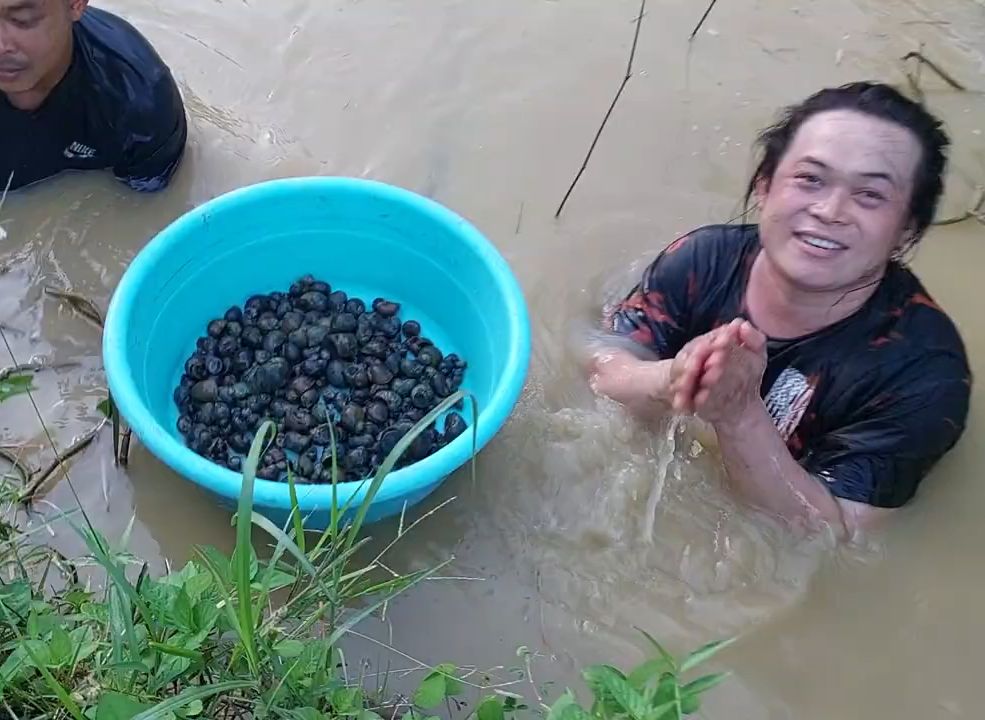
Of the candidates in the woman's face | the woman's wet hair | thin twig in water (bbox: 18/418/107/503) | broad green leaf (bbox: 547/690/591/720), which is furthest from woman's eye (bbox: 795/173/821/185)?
thin twig in water (bbox: 18/418/107/503)

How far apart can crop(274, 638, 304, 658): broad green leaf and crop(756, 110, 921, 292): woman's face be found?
116cm

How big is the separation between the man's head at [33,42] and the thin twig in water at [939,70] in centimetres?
246

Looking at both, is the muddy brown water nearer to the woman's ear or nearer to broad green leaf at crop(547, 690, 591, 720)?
the woman's ear

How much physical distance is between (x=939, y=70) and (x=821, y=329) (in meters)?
1.57

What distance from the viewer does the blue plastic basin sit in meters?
1.97

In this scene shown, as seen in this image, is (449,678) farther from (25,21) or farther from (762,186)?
(25,21)

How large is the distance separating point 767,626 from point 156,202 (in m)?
1.92

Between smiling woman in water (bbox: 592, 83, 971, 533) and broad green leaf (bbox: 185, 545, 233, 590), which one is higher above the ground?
smiling woman in water (bbox: 592, 83, 971, 533)

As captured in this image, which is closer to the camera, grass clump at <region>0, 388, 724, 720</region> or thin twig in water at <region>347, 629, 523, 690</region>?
grass clump at <region>0, 388, 724, 720</region>

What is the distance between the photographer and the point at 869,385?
2.12 meters

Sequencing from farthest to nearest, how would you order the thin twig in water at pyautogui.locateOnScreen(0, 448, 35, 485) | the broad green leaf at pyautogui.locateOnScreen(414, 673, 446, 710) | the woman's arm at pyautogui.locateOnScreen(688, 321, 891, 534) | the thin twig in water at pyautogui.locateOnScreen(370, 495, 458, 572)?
the thin twig in water at pyautogui.locateOnScreen(0, 448, 35, 485) → the thin twig in water at pyautogui.locateOnScreen(370, 495, 458, 572) → the woman's arm at pyautogui.locateOnScreen(688, 321, 891, 534) → the broad green leaf at pyautogui.locateOnScreen(414, 673, 446, 710)

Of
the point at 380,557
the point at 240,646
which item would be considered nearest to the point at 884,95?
the point at 380,557

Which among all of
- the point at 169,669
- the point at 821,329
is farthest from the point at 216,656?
the point at 821,329

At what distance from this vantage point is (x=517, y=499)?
230 cm
